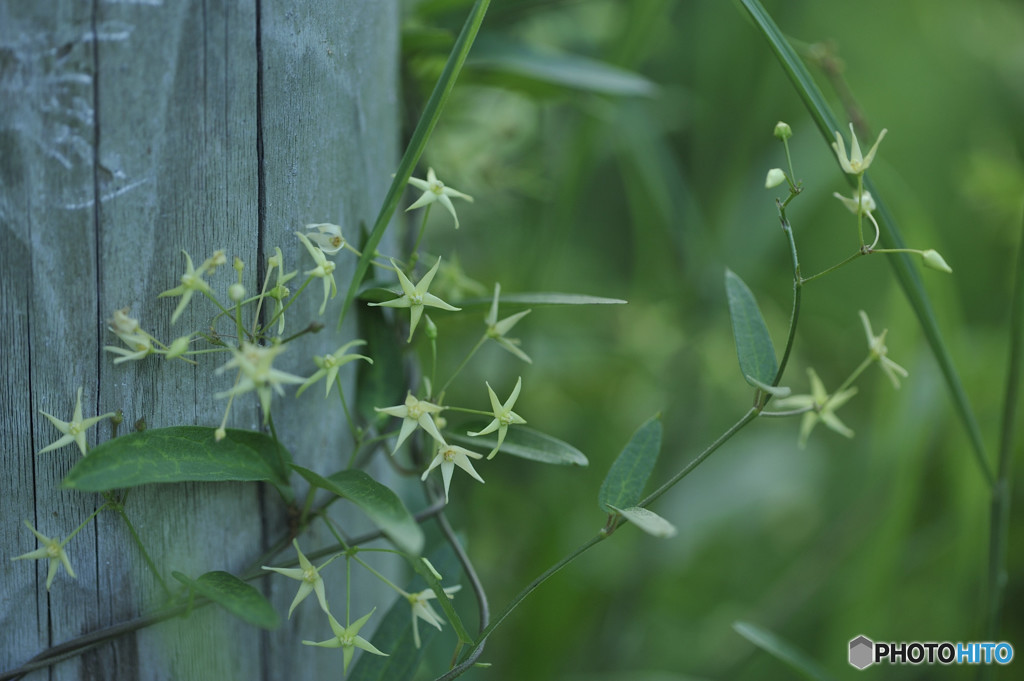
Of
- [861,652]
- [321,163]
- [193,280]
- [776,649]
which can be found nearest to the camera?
[193,280]

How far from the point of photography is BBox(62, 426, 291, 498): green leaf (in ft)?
1.43

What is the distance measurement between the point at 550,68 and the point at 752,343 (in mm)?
439

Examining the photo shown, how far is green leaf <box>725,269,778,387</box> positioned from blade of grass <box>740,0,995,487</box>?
139mm

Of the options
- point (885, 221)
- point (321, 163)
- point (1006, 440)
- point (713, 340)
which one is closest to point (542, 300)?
point (321, 163)

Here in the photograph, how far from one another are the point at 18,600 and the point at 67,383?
15 cm

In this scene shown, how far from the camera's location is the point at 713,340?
1.46 meters

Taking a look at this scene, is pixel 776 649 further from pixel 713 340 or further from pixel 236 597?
pixel 713 340

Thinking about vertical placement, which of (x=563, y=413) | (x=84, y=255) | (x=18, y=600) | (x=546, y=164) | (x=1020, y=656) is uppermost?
(x=84, y=255)

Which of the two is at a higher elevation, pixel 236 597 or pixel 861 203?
pixel 861 203

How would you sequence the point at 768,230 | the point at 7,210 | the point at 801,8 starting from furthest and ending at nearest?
the point at 801,8 → the point at 768,230 → the point at 7,210

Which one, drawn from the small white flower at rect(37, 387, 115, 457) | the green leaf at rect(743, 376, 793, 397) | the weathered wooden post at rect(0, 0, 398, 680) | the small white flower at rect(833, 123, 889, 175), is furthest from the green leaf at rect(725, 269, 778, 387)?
the small white flower at rect(37, 387, 115, 457)

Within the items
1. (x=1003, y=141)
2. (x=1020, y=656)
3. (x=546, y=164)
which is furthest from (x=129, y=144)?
(x=1003, y=141)

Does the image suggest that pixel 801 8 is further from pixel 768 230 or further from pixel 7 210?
pixel 7 210

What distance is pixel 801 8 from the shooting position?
5.94 ft
